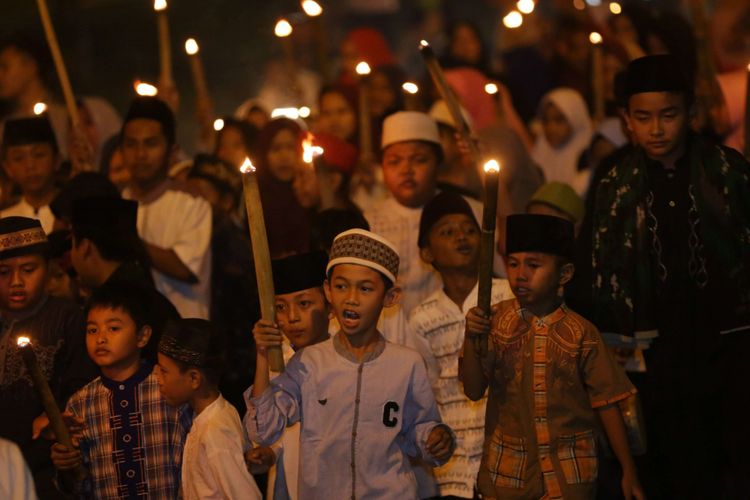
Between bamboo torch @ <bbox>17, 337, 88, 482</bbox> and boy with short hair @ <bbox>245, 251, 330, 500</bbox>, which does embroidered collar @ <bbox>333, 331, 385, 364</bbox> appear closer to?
boy with short hair @ <bbox>245, 251, 330, 500</bbox>

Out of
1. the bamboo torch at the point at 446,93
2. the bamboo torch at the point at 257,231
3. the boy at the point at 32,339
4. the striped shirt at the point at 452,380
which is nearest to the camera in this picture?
the bamboo torch at the point at 257,231

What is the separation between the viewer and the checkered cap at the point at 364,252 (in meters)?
6.39

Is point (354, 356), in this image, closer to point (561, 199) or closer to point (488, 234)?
point (488, 234)

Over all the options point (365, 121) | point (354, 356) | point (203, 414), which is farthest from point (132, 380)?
point (365, 121)

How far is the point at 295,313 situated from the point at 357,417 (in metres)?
0.76

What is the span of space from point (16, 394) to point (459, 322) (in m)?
2.08

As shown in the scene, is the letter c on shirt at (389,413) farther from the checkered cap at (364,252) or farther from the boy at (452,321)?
the boy at (452,321)

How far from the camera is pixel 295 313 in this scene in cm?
693

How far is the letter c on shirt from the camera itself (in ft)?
20.9

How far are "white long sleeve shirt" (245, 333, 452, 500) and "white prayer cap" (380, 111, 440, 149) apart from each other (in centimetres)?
254

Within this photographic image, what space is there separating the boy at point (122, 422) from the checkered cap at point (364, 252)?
1067 millimetres

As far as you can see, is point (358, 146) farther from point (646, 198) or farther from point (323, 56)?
point (646, 198)

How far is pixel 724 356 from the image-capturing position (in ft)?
23.7

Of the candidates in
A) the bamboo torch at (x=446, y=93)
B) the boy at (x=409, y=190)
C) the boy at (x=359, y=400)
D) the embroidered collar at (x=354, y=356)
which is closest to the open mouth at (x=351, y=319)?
the boy at (x=359, y=400)
